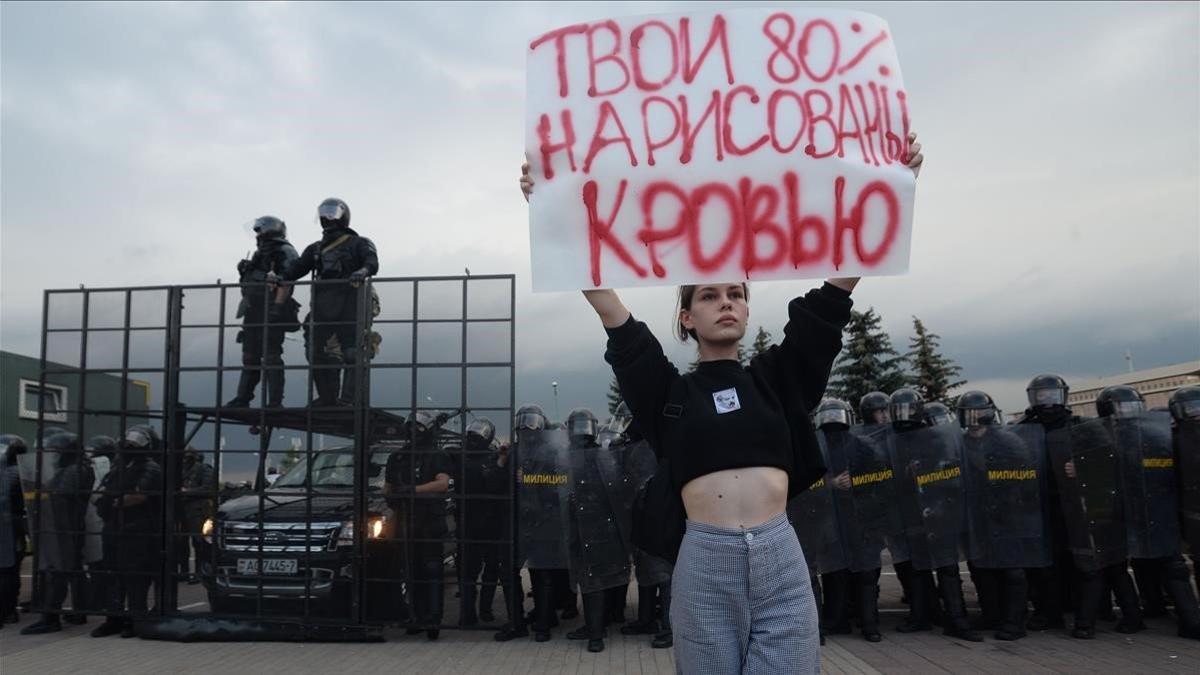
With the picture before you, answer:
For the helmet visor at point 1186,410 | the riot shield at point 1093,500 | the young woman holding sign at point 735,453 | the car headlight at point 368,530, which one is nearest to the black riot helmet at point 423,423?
the car headlight at point 368,530

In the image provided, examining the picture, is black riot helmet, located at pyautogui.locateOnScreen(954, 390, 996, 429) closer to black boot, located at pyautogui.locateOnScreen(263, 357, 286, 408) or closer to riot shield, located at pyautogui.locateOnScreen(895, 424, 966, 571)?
riot shield, located at pyautogui.locateOnScreen(895, 424, 966, 571)

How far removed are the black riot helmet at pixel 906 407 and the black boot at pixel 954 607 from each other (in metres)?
1.44

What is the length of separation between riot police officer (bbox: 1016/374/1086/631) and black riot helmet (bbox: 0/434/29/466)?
36.6 feet

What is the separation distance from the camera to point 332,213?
327 inches

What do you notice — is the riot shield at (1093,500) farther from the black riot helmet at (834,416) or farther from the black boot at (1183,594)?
the black riot helmet at (834,416)

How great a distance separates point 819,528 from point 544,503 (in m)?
2.60

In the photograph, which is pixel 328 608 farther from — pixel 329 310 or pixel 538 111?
pixel 538 111

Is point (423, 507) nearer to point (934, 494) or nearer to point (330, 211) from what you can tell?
point (330, 211)

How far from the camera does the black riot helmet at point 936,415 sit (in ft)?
26.6

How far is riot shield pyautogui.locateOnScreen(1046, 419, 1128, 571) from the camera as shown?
277 inches

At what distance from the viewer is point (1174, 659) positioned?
6438mm

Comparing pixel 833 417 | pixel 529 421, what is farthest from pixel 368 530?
pixel 833 417

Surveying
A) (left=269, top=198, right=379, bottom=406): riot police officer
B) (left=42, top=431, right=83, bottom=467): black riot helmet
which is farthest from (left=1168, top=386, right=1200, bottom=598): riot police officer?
(left=42, top=431, right=83, bottom=467): black riot helmet

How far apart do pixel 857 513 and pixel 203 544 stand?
638 centimetres
